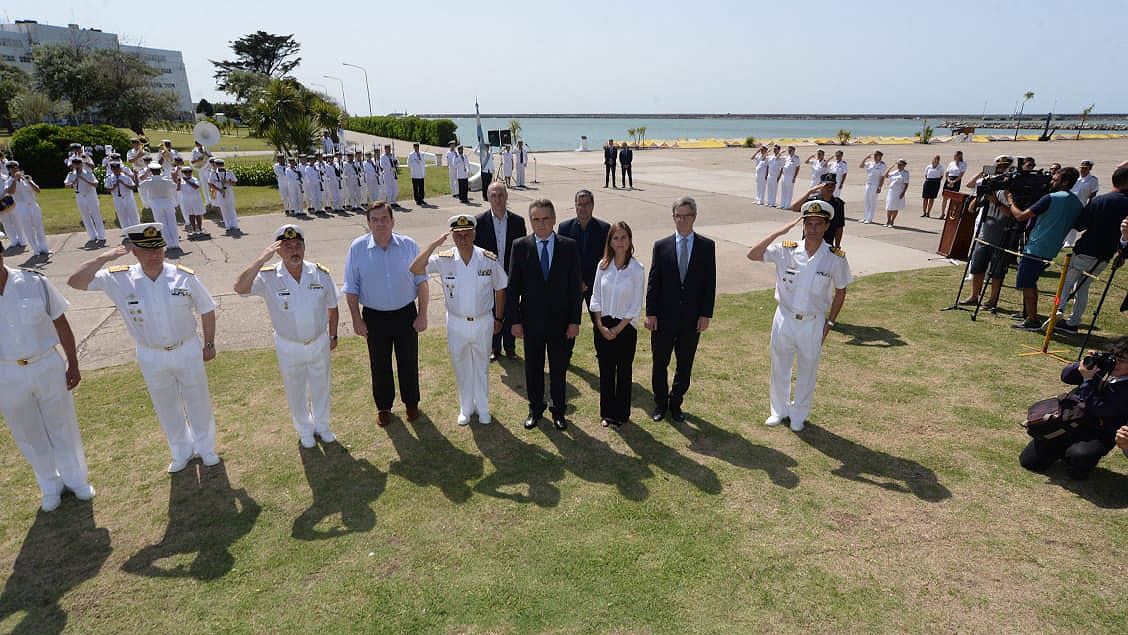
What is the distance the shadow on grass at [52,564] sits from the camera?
3.34 meters

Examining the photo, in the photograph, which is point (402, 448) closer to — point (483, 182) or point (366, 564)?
point (366, 564)

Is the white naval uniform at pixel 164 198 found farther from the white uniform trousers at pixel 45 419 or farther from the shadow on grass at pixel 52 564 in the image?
the shadow on grass at pixel 52 564

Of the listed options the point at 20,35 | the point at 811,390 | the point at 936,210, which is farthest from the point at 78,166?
the point at 20,35

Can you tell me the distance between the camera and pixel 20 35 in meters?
118

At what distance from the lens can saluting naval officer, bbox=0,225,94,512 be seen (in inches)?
152

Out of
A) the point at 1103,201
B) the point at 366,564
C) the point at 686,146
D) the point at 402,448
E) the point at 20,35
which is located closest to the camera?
the point at 366,564

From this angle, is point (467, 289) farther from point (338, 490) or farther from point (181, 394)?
point (181, 394)

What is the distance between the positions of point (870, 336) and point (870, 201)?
32.2 ft

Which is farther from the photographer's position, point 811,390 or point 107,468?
point 811,390

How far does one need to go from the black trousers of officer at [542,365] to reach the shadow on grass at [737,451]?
1.16 m

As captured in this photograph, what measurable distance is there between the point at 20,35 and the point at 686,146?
14645 centimetres

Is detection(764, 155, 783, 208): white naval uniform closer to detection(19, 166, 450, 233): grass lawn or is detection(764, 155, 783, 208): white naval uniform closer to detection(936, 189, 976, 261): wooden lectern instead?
detection(936, 189, 976, 261): wooden lectern

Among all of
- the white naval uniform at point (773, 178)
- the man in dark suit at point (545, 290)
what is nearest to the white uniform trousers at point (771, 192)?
the white naval uniform at point (773, 178)

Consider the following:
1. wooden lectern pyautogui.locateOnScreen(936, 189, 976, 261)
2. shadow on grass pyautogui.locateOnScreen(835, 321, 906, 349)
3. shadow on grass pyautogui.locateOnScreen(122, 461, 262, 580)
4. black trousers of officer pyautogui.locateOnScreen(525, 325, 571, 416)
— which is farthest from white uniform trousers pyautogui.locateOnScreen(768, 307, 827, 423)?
wooden lectern pyautogui.locateOnScreen(936, 189, 976, 261)
